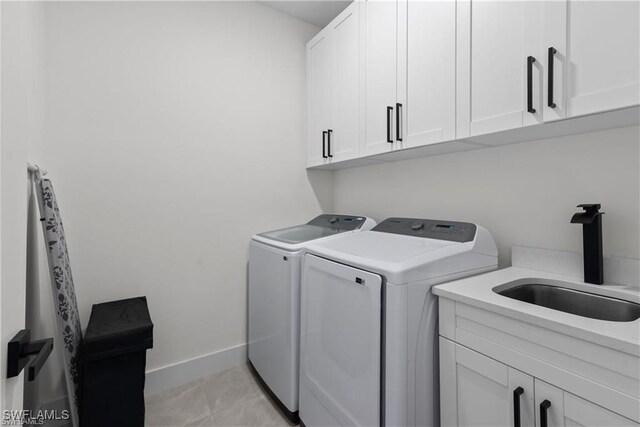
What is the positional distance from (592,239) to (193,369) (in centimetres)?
237

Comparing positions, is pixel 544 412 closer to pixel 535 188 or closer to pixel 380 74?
pixel 535 188

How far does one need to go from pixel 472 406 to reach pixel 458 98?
1.27 metres

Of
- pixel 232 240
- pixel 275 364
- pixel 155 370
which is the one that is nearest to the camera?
pixel 275 364

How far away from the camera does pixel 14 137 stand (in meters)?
0.66

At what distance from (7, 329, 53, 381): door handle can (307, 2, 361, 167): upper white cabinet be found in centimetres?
173

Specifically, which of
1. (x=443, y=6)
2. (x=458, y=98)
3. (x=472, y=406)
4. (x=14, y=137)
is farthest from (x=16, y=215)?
(x=443, y=6)

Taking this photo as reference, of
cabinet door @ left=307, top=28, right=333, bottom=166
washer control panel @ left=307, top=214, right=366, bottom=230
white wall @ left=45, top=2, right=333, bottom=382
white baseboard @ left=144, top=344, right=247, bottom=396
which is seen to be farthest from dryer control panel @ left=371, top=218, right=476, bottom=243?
white baseboard @ left=144, top=344, right=247, bottom=396

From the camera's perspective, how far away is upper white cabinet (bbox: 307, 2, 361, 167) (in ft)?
6.45

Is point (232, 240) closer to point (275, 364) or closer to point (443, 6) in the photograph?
point (275, 364)

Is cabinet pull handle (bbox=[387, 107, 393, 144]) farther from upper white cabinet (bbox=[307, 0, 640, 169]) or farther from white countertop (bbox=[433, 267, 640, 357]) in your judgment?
white countertop (bbox=[433, 267, 640, 357])

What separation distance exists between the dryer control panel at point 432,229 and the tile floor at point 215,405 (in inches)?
50.6

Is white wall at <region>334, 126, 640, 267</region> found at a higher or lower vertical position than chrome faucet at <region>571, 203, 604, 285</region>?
higher

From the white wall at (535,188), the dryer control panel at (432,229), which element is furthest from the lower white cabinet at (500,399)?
the white wall at (535,188)

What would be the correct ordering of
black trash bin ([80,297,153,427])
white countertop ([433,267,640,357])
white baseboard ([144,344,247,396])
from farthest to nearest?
white baseboard ([144,344,247,396]) < black trash bin ([80,297,153,427]) < white countertop ([433,267,640,357])
